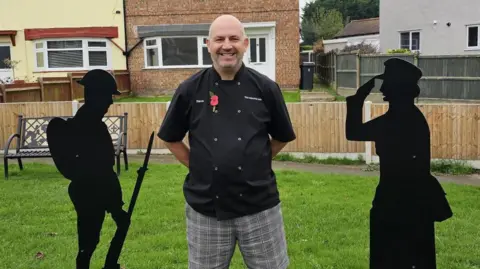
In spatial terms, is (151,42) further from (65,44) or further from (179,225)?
(179,225)

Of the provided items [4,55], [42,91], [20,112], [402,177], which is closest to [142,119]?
[20,112]

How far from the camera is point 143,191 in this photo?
7.82 m

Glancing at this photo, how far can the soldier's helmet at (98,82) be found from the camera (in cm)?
400

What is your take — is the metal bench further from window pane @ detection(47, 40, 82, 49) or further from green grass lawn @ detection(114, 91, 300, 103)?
window pane @ detection(47, 40, 82, 49)

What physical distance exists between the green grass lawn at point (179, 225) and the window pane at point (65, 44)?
1552 centimetres

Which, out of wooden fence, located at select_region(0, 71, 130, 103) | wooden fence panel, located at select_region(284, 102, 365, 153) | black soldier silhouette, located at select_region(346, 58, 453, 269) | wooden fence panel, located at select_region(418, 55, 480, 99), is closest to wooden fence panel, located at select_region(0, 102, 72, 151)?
wooden fence, located at select_region(0, 71, 130, 103)

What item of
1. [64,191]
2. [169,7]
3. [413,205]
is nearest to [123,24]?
[169,7]

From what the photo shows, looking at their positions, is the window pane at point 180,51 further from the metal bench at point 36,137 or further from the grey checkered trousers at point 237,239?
the grey checkered trousers at point 237,239

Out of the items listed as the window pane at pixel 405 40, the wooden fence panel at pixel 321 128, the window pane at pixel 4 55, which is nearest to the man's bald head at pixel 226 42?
the wooden fence panel at pixel 321 128

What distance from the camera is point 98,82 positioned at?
4020 millimetres

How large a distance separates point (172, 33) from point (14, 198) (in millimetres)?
16159

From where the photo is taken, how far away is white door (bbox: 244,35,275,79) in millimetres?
22891

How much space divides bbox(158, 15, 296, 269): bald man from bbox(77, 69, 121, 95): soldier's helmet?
89cm

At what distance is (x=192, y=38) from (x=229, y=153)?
20367 millimetres
